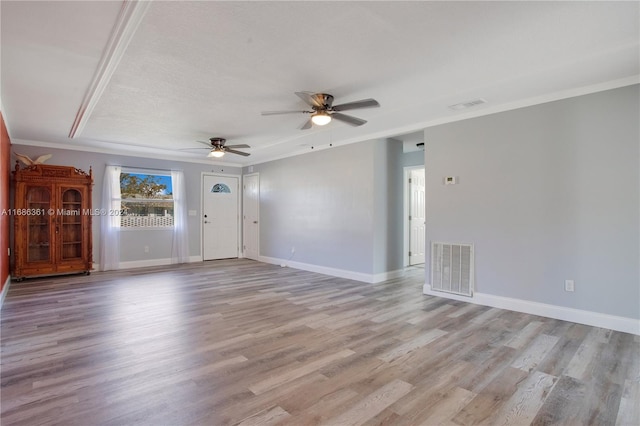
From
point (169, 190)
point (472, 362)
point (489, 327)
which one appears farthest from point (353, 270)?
point (169, 190)

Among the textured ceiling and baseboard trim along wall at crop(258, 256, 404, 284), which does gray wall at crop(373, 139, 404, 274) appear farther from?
the textured ceiling

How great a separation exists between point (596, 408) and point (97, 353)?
376 centimetres

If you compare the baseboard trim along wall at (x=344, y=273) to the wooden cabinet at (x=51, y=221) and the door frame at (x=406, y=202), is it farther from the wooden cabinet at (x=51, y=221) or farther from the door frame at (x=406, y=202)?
the wooden cabinet at (x=51, y=221)

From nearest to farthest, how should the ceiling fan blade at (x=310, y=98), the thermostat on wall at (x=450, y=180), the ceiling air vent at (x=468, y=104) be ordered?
the ceiling fan blade at (x=310, y=98) → the ceiling air vent at (x=468, y=104) → the thermostat on wall at (x=450, y=180)

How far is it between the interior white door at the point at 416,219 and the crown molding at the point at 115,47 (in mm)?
5505

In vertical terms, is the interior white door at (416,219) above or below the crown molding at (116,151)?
below

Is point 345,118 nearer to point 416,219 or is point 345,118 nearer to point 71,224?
point 416,219

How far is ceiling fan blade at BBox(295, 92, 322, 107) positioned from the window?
555cm

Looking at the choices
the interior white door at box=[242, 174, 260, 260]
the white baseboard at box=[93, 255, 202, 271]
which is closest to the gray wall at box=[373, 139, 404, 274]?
the interior white door at box=[242, 174, 260, 260]

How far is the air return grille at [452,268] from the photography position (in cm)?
450

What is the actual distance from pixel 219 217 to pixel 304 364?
6625 mm

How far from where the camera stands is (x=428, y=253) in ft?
16.3

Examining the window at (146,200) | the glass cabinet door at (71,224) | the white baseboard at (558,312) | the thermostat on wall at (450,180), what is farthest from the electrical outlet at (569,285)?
the glass cabinet door at (71,224)

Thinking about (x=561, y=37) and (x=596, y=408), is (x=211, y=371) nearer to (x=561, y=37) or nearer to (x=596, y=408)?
(x=596, y=408)
